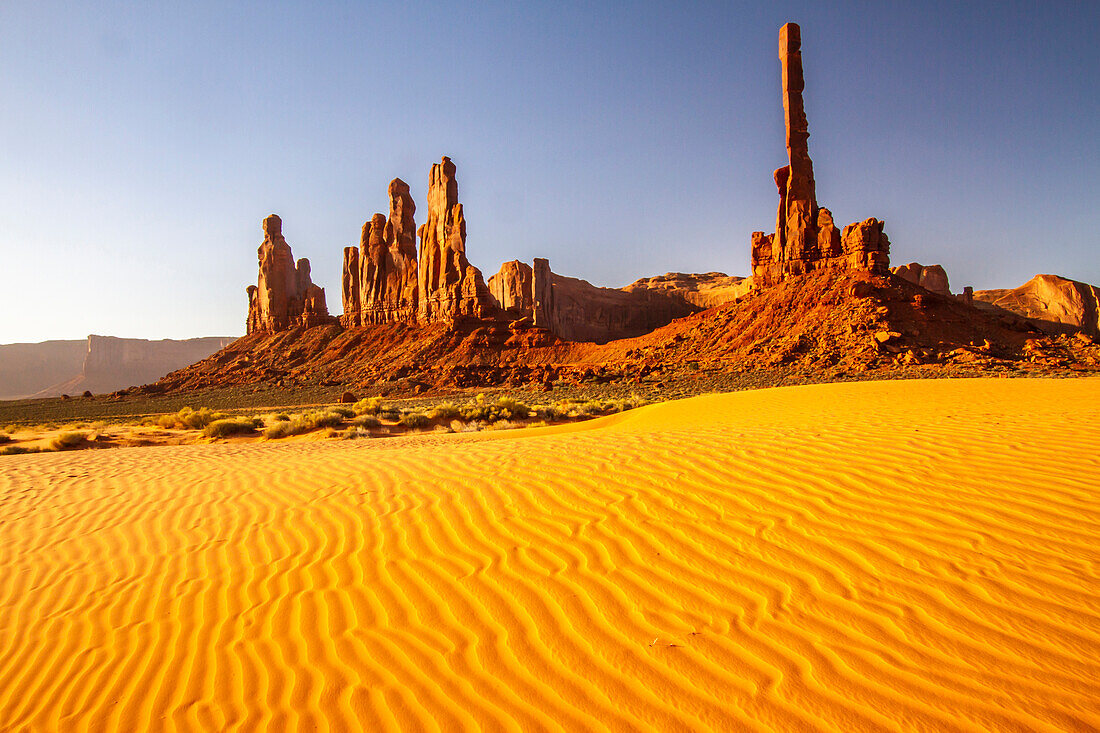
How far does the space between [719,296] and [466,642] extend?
7835cm

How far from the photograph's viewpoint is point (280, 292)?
6544cm

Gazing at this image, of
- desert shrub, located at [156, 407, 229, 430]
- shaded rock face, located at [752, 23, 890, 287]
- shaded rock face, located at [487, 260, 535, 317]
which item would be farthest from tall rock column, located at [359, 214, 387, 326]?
shaded rock face, located at [752, 23, 890, 287]

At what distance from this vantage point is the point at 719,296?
76438 millimetres

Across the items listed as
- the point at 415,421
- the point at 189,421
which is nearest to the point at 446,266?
the point at 189,421

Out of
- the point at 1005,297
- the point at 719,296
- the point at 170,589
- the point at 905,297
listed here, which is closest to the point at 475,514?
the point at 170,589

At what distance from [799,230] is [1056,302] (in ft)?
166

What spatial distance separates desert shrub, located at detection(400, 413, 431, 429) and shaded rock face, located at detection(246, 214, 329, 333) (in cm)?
5034

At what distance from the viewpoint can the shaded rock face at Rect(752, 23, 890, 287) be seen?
3478 centimetres

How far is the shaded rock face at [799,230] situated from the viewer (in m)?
34.8

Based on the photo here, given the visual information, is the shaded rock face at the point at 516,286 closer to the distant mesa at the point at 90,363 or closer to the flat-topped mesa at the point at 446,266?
the flat-topped mesa at the point at 446,266

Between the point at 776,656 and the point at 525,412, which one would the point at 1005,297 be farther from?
the point at 776,656

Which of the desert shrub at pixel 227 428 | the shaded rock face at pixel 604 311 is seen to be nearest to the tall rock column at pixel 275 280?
the shaded rock face at pixel 604 311

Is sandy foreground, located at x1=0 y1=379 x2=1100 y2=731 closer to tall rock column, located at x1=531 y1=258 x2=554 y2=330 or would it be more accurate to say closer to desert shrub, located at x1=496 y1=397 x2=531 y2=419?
desert shrub, located at x1=496 y1=397 x2=531 y2=419

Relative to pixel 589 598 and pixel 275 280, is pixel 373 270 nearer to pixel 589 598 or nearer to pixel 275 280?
pixel 275 280
